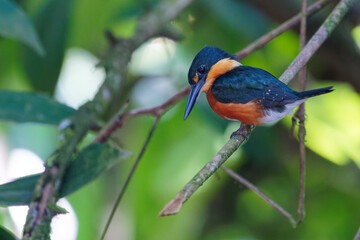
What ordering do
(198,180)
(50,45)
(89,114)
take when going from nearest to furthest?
(198,180)
(89,114)
(50,45)

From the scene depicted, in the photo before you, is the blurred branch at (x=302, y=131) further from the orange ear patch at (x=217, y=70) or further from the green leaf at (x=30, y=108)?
the green leaf at (x=30, y=108)

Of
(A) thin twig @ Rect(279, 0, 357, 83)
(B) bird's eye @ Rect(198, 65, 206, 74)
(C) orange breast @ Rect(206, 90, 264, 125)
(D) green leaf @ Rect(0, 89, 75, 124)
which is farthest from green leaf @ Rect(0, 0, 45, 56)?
(A) thin twig @ Rect(279, 0, 357, 83)

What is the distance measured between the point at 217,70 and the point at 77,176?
1.65ft

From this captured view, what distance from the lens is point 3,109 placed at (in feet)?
4.85

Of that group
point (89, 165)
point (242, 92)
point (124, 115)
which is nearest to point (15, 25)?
point (124, 115)

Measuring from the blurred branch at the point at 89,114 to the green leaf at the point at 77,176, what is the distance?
0.03 m

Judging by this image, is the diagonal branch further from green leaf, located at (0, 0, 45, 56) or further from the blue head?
green leaf, located at (0, 0, 45, 56)

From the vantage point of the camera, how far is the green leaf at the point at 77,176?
1.16m

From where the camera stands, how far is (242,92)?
1.31 m

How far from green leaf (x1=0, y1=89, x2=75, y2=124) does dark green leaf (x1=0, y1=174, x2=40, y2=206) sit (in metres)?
0.34

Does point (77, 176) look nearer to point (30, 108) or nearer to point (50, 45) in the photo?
point (30, 108)

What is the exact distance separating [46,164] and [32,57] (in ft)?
2.94

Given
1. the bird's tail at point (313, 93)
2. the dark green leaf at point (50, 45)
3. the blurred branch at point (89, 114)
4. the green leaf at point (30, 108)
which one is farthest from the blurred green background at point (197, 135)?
the bird's tail at point (313, 93)

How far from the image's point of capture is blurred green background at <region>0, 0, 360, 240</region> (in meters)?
1.89
